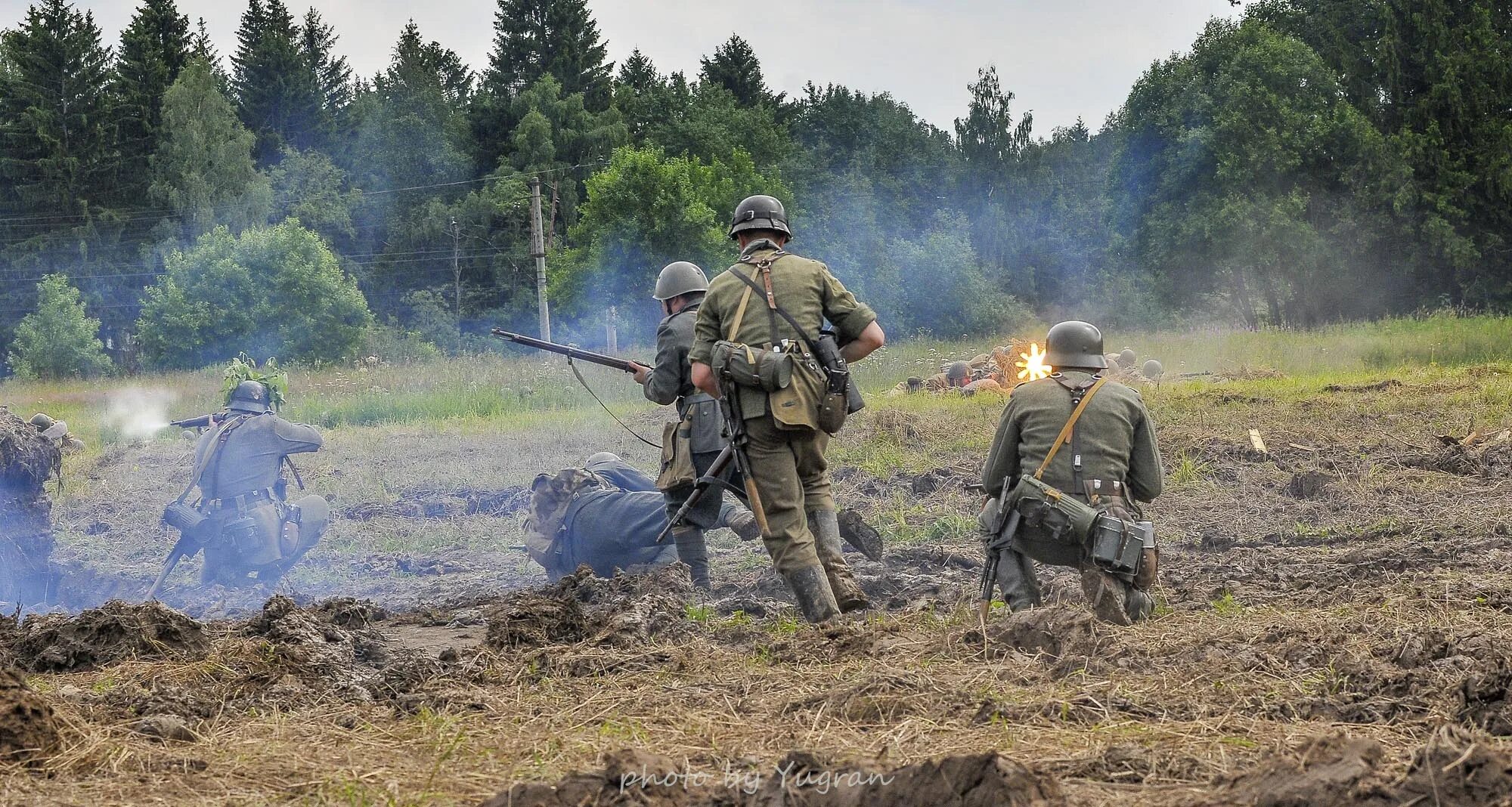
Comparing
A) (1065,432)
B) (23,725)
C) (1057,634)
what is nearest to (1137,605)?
(1065,432)

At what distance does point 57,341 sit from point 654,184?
19055 mm

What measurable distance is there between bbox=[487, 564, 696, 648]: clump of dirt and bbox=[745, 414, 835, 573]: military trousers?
0.58 metres

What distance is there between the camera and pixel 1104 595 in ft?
19.6

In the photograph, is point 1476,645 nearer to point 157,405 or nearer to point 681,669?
point 681,669

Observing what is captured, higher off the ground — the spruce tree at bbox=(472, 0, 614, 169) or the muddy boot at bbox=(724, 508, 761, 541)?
the spruce tree at bbox=(472, 0, 614, 169)

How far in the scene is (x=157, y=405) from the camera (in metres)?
27.0

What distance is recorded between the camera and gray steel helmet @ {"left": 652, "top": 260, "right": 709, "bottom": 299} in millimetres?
8305

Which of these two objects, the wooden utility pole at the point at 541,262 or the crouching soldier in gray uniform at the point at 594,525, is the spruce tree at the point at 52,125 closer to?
the wooden utility pole at the point at 541,262

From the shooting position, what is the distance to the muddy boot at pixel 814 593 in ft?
22.0

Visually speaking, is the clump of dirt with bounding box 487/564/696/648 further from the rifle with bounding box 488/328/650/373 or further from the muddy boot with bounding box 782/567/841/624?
the rifle with bounding box 488/328/650/373

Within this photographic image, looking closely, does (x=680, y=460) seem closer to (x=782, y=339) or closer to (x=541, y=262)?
(x=782, y=339)

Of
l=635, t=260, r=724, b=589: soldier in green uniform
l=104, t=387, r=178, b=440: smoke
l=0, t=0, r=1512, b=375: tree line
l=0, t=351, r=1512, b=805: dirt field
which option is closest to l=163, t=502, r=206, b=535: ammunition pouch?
l=0, t=351, r=1512, b=805: dirt field

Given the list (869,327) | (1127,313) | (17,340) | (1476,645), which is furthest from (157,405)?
(1127,313)

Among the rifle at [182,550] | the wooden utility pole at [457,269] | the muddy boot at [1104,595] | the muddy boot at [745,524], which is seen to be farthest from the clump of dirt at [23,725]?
the wooden utility pole at [457,269]
